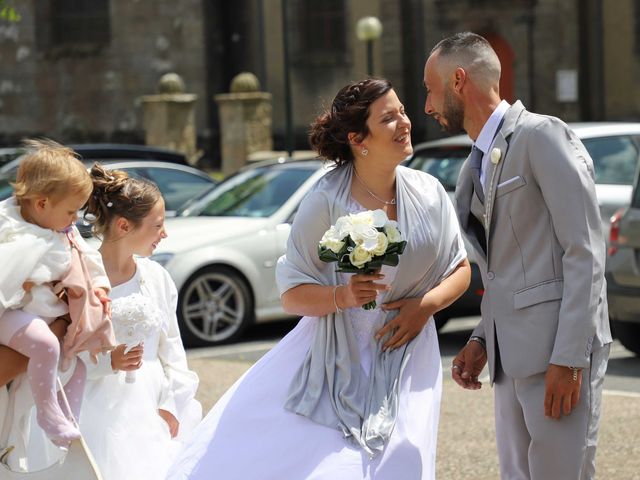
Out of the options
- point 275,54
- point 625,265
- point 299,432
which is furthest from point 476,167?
point 275,54

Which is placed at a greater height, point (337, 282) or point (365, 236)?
point (365, 236)

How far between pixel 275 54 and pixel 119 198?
104ft

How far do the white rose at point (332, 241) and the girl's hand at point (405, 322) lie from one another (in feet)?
1.31

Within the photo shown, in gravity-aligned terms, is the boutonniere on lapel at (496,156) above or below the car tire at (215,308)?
above

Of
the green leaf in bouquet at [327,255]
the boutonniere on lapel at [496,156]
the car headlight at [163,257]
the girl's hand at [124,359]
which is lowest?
the car headlight at [163,257]

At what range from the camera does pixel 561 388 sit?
441 cm

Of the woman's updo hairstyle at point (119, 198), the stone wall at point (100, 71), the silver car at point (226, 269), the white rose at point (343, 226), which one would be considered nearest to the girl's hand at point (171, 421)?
the woman's updo hairstyle at point (119, 198)

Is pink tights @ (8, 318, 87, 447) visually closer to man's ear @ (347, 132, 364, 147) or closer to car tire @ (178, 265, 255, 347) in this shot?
man's ear @ (347, 132, 364, 147)

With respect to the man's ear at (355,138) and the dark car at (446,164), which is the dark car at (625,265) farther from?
the man's ear at (355,138)

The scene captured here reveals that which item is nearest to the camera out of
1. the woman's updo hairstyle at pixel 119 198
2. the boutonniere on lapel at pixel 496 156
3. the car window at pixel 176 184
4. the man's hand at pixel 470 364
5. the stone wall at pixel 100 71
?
the boutonniere on lapel at pixel 496 156

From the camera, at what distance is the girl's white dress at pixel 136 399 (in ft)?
16.9

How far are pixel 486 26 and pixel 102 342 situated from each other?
3195cm

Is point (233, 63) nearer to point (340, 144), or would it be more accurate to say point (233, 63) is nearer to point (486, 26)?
point (486, 26)

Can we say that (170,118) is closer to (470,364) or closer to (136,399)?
(136,399)
